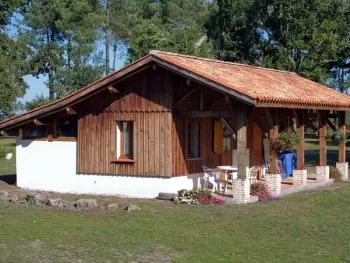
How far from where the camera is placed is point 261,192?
16.4m

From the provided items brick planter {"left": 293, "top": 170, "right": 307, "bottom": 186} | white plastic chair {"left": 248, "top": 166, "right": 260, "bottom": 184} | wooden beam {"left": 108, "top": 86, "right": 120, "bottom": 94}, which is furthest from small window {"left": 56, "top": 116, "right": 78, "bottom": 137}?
brick planter {"left": 293, "top": 170, "right": 307, "bottom": 186}

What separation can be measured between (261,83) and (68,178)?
21.1ft

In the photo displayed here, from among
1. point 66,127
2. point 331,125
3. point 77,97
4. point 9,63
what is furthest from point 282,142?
point 9,63

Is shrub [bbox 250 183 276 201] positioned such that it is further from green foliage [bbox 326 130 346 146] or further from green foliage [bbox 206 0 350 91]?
green foliage [bbox 206 0 350 91]

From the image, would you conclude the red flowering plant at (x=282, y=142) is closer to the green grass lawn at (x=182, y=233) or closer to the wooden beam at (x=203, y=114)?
the green grass lawn at (x=182, y=233)

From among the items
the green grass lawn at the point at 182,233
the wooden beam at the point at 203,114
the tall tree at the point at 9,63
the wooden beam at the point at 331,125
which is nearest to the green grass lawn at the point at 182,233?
the green grass lawn at the point at 182,233

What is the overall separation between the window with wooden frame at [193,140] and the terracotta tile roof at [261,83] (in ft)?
5.45

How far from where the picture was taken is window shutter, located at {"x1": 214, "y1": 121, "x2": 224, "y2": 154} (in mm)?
18469

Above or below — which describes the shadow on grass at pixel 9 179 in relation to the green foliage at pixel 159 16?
below

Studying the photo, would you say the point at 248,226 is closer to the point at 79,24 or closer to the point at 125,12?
the point at 79,24

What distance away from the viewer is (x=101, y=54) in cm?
5103

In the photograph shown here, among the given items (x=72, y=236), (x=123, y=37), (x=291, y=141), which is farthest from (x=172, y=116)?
(x=123, y=37)

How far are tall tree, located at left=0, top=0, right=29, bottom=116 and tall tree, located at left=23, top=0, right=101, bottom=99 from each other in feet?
6.75

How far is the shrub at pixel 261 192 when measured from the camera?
53.7 ft
